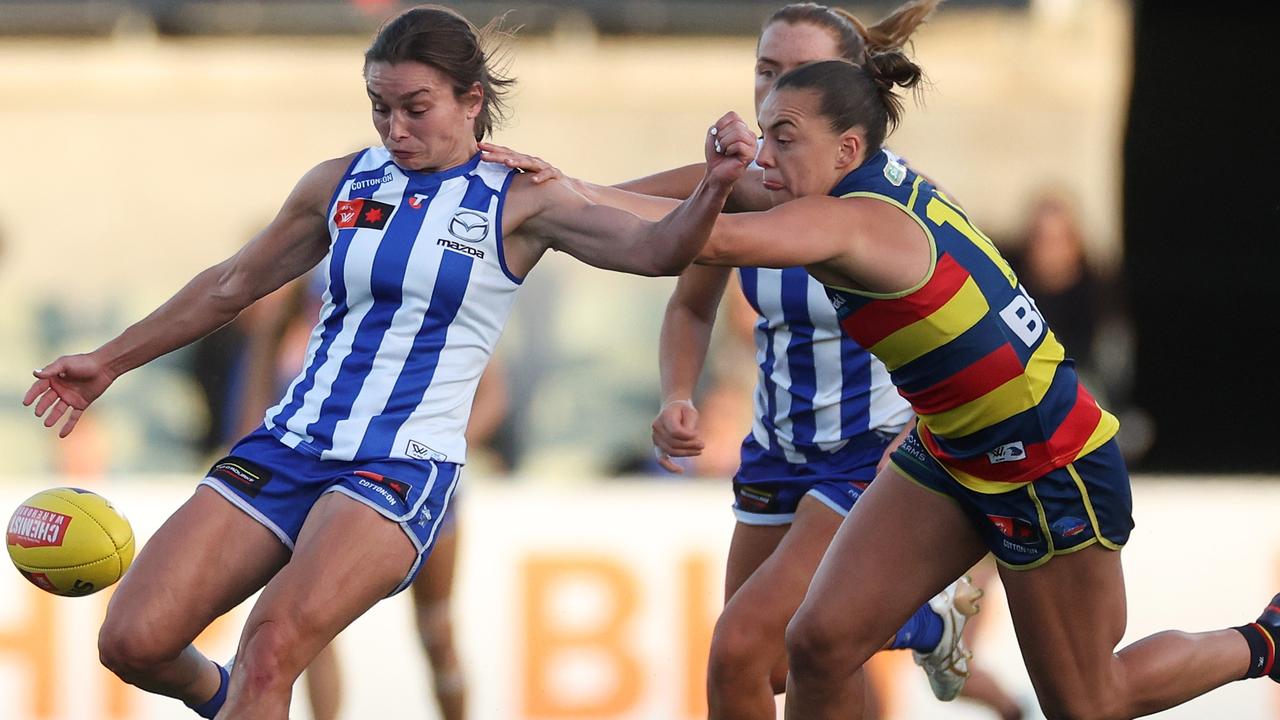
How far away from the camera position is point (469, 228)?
13.8 feet

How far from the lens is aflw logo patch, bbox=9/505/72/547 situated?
14.3 feet

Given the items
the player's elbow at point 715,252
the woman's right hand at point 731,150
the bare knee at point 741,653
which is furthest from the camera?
the bare knee at point 741,653

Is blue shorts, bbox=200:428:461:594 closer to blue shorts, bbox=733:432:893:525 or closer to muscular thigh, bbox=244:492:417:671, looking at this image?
muscular thigh, bbox=244:492:417:671

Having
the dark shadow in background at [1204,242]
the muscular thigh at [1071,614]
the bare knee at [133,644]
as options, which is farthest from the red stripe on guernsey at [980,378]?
the dark shadow in background at [1204,242]

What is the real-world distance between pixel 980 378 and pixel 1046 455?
0.25 meters

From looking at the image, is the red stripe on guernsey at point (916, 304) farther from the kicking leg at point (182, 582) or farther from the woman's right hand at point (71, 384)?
the woman's right hand at point (71, 384)

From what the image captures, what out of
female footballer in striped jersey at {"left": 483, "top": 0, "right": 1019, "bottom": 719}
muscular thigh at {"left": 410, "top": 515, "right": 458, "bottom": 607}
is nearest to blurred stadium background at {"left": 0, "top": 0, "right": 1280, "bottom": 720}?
muscular thigh at {"left": 410, "top": 515, "right": 458, "bottom": 607}

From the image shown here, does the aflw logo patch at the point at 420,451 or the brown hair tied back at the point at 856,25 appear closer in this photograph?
the aflw logo patch at the point at 420,451

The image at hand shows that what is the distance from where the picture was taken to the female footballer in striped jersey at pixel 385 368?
409 cm

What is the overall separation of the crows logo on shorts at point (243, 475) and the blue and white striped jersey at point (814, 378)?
1.48 metres

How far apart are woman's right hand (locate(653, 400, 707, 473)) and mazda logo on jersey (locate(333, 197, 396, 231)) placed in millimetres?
951

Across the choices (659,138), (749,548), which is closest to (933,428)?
(749,548)

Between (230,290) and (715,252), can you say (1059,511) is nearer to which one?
(715,252)

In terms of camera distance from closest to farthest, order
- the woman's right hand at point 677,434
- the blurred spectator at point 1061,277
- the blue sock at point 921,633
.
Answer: the woman's right hand at point 677,434
the blue sock at point 921,633
the blurred spectator at point 1061,277
